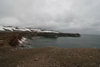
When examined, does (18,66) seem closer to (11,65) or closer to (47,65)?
(11,65)

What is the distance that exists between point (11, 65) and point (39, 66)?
4.06 meters

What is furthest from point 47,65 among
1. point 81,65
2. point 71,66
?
point 81,65

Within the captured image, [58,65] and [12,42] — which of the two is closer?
[58,65]

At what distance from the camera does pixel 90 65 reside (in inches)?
573

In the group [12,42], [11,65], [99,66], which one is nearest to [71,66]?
[99,66]

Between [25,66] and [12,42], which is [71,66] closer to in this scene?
[25,66]

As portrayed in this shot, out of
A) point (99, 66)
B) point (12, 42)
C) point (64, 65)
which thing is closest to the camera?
point (99, 66)

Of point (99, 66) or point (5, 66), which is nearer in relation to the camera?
point (99, 66)

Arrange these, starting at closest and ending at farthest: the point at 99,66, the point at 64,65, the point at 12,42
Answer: the point at 99,66, the point at 64,65, the point at 12,42

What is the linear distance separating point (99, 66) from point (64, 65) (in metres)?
4.52

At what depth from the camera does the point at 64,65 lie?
14883 millimetres

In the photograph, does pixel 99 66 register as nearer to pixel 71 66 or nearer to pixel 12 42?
pixel 71 66

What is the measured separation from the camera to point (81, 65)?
14703 mm

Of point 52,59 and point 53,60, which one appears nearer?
point 53,60
